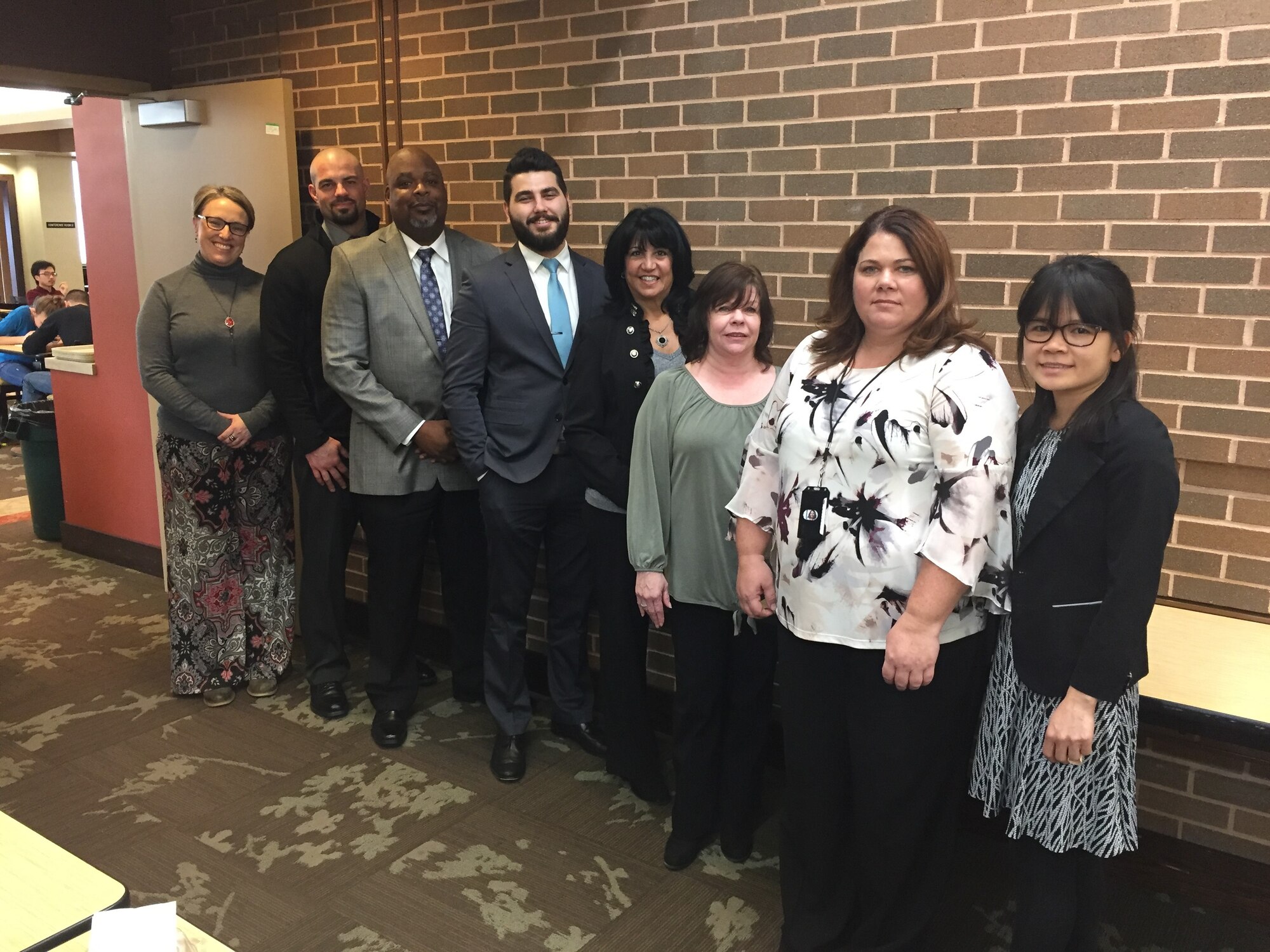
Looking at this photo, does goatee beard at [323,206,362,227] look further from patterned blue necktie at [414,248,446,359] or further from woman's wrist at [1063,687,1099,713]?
woman's wrist at [1063,687,1099,713]

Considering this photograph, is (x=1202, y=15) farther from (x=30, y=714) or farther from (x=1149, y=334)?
(x=30, y=714)

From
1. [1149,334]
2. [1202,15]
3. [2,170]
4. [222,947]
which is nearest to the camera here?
[222,947]

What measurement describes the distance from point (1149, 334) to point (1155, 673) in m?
0.84

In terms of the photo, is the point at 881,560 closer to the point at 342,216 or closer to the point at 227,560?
the point at 342,216

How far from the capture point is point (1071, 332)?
1721mm

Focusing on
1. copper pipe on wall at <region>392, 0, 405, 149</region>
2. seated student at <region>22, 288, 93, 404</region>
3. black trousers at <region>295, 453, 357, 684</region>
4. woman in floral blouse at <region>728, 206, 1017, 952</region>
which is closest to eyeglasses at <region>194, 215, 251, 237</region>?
copper pipe on wall at <region>392, 0, 405, 149</region>

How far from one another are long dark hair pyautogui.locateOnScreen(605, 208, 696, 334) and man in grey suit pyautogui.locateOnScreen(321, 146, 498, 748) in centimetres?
64

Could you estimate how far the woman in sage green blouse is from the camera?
2.37m

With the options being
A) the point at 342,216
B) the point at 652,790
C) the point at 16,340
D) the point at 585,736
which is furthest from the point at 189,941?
the point at 16,340

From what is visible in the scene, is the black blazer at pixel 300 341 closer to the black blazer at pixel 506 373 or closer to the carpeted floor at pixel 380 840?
the black blazer at pixel 506 373

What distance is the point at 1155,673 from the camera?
6.72ft

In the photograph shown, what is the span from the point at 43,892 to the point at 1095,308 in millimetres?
1875

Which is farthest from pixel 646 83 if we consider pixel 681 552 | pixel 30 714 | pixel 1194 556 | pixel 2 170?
pixel 2 170

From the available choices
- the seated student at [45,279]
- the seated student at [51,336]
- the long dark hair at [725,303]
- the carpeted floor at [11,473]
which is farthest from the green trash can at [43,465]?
the long dark hair at [725,303]
